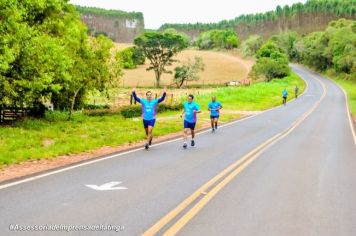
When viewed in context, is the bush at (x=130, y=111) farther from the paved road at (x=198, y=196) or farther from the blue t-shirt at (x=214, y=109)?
the paved road at (x=198, y=196)

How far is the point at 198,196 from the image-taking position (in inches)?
333

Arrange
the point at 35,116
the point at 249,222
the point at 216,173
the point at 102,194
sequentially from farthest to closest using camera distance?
1. the point at 35,116
2. the point at 216,173
3. the point at 102,194
4. the point at 249,222

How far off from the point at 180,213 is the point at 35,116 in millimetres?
19376

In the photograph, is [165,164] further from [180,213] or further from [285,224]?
[285,224]

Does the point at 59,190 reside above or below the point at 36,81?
below

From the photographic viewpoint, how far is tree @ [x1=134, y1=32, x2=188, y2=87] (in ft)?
307

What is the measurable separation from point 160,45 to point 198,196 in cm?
8797

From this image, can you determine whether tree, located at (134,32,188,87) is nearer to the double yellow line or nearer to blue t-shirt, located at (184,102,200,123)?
blue t-shirt, located at (184,102,200,123)

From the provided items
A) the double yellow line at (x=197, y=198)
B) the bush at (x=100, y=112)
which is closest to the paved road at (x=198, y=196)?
the double yellow line at (x=197, y=198)

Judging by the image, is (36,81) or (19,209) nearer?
(19,209)

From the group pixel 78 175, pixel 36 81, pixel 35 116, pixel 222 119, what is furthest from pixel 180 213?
pixel 222 119

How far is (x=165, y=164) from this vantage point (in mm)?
12039

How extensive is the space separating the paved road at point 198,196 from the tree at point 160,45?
80462 millimetres

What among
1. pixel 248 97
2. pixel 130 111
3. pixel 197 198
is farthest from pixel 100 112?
pixel 248 97
